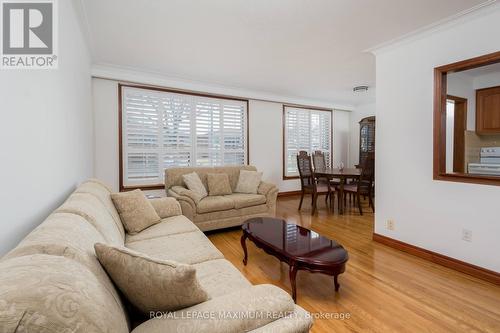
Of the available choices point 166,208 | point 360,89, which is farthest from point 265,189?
point 360,89

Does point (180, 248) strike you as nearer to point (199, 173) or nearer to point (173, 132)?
point (199, 173)

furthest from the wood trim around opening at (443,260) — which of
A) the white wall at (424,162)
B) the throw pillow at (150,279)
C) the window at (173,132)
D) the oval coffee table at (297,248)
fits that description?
the window at (173,132)

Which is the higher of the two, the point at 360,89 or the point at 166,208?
the point at 360,89

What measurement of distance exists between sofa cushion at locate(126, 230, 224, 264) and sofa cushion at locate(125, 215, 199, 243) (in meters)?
0.08

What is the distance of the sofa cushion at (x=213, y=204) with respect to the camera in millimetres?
3250

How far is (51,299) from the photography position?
534 mm

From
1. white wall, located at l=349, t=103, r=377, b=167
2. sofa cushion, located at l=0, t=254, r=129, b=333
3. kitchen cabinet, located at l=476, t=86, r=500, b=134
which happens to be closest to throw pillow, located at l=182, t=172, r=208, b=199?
sofa cushion, located at l=0, t=254, r=129, b=333

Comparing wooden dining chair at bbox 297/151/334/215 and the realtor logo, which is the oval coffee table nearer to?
the realtor logo

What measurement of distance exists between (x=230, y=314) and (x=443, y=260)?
262 centimetres

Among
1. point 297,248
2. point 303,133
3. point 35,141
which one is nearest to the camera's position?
point 35,141

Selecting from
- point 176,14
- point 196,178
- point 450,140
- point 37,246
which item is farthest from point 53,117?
point 450,140

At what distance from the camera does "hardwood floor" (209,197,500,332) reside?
160 centimetres

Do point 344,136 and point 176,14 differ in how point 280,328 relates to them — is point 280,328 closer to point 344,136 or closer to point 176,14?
point 176,14

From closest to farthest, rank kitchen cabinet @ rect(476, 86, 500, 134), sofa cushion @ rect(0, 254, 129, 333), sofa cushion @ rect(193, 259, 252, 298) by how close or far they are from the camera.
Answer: sofa cushion @ rect(0, 254, 129, 333), sofa cushion @ rect(193, 259, 252, 298), kitchen cabinet @ rect(476, 86, 500, 134)
